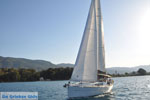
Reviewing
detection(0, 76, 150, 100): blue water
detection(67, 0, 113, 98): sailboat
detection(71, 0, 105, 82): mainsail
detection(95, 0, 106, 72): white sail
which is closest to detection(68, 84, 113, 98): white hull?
detection(67, 0, 113, 98): sailboat

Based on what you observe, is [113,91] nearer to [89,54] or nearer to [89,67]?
[89,67]

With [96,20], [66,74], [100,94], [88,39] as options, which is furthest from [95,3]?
[66,74]

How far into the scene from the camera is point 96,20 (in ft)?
97.7

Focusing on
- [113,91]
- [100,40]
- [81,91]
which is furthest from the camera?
[113,91]

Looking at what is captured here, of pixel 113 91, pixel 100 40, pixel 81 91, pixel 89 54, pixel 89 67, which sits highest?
pixel 100 40

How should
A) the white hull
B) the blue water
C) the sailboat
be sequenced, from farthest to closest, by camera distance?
the blue water, the sailboat, the white hull

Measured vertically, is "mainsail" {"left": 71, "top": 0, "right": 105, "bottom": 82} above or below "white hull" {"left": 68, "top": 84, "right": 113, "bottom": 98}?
above

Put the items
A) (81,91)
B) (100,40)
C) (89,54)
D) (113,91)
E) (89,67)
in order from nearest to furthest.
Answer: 1. (81,91)
2. (89,67)
3. (89,54)
4. (100,40)
5. (113,91)

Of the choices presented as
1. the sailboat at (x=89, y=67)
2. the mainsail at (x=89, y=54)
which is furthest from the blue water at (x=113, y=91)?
the mainsail at (x=89, y=54)

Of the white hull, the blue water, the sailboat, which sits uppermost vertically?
the sailboat

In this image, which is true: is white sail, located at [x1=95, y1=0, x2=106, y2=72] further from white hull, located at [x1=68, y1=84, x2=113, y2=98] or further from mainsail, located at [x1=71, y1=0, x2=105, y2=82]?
white hull, located at [x1=68, y1=84, x2=113, y2=98]

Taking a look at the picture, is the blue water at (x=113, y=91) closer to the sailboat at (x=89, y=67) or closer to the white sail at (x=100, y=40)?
the sailboat at (x=89, y=67)

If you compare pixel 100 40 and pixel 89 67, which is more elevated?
pixel 100 40

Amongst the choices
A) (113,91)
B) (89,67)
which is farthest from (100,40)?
(113,91)
